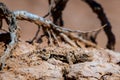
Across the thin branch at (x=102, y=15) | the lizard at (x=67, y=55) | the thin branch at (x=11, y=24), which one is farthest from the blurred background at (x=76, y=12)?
the lizard at (x=67, y=55)

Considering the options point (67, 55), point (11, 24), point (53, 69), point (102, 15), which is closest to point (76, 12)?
point (102, 15)

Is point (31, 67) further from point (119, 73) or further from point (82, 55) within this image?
point (119, 73)

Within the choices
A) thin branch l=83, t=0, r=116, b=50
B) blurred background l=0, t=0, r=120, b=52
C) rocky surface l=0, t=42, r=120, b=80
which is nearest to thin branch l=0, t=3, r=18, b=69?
rocky surface l=0, t=42, r=120, b=80

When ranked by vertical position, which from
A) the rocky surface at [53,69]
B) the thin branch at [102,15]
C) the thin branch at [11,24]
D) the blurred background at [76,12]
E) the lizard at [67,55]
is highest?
the blurred background at [76,12]

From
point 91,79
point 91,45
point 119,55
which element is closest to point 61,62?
point 91,79

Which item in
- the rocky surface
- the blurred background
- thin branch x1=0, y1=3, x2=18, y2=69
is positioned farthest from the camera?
the blurred background

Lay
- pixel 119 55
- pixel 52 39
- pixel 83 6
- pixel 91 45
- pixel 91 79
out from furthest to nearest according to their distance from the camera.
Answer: pixel 83 6, pixel 91 45, pixel 52 39, pixel 119 55, pixel 91 79

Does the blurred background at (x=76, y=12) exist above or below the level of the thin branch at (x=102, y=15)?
above

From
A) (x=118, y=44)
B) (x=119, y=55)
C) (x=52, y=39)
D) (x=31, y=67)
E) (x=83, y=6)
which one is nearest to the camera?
(x=31, y=67)

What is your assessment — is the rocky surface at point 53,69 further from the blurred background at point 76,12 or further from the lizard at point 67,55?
the blurred background at point 76,12

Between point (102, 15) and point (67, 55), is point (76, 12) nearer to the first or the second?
point (102, 15)

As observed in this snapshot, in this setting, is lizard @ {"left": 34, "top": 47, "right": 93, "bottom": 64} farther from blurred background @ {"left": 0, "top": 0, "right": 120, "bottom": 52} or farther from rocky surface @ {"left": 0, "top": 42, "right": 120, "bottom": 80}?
blurred background @ {"left": 0, "top": 0, "right": 120, "bottom": 52}
